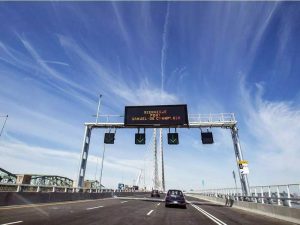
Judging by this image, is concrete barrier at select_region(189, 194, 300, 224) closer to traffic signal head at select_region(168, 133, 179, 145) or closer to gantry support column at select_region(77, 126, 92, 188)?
traffic signal head at select_region(168, 133, 179, 145)

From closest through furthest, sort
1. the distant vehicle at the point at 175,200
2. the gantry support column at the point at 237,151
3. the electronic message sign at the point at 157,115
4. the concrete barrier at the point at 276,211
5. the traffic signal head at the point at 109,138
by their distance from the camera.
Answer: the concrete barrier at the point at 276,211 → the distant vehicle at the point at 175,200 → the gantry support column at the point at 237,151 → the electronic message sign at the point at 157,115 → the traffic signal head at the point at 109,138

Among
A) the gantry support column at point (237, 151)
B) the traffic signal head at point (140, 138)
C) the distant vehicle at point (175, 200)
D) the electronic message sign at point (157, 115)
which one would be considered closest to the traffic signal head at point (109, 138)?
the electronic message sign at point (157, 115)

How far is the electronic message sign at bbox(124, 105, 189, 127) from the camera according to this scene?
26.7 meters

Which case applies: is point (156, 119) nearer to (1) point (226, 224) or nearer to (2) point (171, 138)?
(2) point (171, 138)

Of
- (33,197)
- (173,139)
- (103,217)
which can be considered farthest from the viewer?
(173,139)

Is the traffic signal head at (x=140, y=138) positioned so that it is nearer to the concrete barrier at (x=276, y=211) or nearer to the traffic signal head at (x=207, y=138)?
the traffic signal head at (x=207, y=138)

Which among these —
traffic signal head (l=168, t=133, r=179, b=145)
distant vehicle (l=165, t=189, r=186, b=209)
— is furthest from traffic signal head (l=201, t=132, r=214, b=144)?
distant vehicle (l=165, t=189, r=186, b=209)

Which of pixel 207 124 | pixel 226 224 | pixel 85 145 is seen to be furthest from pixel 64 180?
pixel 226 224

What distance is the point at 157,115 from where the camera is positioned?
2706cm

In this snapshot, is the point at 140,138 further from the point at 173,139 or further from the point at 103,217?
the point at 103,217

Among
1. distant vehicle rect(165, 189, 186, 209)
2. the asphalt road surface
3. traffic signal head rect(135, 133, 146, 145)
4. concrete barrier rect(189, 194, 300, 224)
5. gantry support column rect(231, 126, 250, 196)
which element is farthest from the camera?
traffic signal head rect(135, 133, 146, 145)

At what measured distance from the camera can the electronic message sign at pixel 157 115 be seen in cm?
2670


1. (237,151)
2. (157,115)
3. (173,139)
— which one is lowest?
(237,151)

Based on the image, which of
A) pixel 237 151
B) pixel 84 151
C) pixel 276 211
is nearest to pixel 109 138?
pixel 84 151
